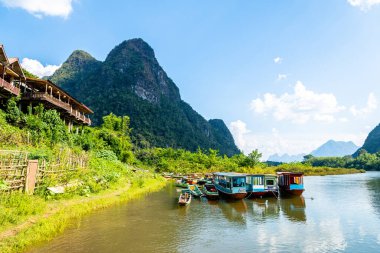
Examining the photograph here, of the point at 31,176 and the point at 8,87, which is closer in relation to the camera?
the point at 31,176

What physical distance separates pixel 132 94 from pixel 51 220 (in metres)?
149

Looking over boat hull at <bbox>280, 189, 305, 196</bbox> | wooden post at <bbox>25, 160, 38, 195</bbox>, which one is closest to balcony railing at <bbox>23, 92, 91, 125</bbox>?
wooden post at <bbox>25, 160, 38, 195</bbox>

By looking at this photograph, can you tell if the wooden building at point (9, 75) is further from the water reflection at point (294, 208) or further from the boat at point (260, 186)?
the water reflection at point (294, 208)

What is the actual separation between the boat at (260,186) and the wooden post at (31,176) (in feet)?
76.2

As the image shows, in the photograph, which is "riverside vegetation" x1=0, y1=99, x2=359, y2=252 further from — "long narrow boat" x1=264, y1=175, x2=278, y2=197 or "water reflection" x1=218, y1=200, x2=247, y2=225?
"long narrow boat" x1=264, y1=175, x2=278, y2=197

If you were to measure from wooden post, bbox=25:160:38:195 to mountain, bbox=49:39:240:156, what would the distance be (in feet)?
351

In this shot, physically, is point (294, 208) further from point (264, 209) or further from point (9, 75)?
point (9, 75)

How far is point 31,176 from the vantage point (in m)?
19.1

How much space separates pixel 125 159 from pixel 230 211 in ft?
125

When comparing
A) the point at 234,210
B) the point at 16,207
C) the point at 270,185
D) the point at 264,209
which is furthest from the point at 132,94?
the point at 16,207

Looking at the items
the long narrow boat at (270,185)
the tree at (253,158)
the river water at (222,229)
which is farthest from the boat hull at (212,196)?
the tree at (253,158)

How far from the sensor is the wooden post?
735 inches

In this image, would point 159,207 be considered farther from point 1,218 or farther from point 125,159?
point 125,159

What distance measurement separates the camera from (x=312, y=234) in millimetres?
17656
